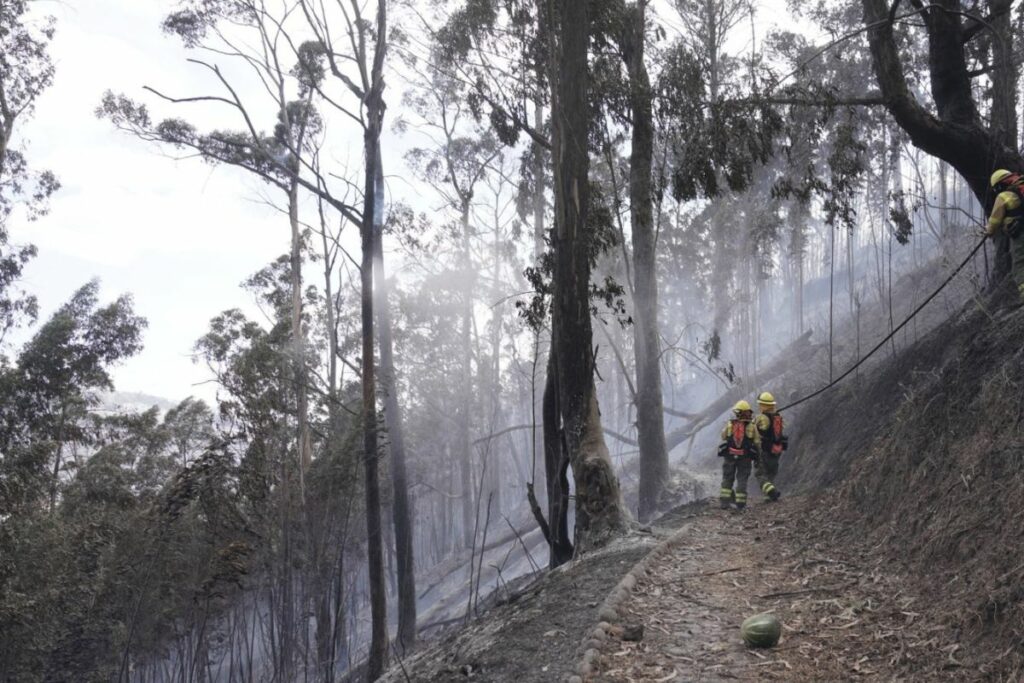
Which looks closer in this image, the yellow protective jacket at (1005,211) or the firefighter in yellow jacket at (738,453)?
the yellow protective jacket at (1005,211)

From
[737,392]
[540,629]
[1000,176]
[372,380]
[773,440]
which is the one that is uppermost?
[1000,176]

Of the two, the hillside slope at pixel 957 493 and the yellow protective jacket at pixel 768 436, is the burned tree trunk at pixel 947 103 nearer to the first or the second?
the hillside slope at pixel 957 493

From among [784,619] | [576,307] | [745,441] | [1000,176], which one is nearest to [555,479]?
[576,307]

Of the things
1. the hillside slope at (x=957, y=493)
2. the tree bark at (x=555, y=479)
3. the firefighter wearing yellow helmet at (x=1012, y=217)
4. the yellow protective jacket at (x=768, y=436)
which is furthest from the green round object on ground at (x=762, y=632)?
the yellow protective jacket at (x=768, y=436)

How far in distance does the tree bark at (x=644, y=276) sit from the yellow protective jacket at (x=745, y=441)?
373 centimetres

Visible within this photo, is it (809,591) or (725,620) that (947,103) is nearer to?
(809,591)

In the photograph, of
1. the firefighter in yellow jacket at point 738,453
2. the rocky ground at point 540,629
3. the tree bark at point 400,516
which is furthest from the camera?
the tree bark at point 400,516

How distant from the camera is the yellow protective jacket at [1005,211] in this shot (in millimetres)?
6086

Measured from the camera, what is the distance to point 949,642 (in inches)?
140

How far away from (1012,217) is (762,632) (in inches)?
162

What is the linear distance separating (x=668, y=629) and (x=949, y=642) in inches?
62.1

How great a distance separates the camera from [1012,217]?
6.09 meters

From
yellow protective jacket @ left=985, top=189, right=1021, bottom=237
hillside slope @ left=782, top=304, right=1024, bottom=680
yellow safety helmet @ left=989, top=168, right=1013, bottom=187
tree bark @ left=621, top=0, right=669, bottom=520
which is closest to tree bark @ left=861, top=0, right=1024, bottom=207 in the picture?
yellow safety helmet @ left=989, top=168, right=1013, bottom=187

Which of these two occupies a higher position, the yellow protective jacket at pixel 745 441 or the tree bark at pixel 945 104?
the tree bark at pixel 945 104
